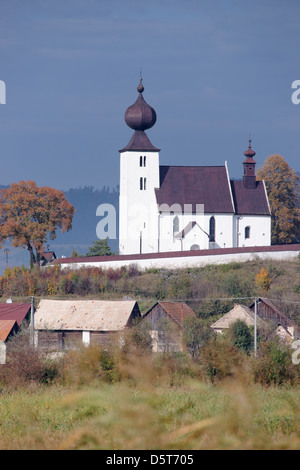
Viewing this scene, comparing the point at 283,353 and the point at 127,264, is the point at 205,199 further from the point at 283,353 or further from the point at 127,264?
the point at 283,353

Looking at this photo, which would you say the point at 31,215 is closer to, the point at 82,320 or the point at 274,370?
the point at 82,320

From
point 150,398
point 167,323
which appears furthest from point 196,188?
point 150,398

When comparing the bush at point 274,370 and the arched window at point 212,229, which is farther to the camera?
the arched window at point 212,229

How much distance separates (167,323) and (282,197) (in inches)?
971

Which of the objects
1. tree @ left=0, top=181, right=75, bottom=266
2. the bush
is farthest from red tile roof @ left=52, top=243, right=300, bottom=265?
the bush

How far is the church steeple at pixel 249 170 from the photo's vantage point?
5356cm

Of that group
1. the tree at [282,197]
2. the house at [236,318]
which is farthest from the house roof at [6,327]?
the tree at [282,197]

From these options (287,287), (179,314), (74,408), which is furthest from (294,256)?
(74,408)

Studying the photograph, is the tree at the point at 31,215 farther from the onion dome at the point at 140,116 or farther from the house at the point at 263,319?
the house at the point at 263,319

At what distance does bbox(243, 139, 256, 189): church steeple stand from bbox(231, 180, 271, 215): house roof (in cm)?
30

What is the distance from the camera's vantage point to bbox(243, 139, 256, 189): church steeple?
53562 millimetres

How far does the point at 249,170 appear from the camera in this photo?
54562 millimetres

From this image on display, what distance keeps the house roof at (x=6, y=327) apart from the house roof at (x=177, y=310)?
5.25m

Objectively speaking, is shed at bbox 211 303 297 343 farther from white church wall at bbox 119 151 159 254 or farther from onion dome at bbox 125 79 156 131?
onion dome at bbox 125 79 156 131
